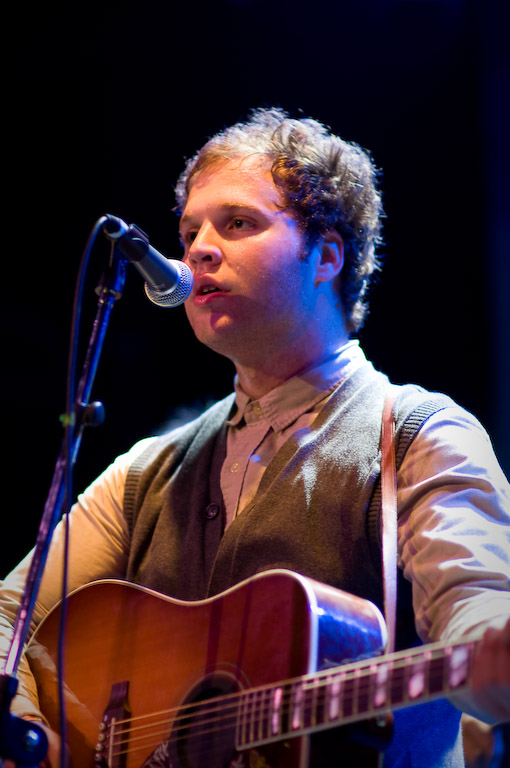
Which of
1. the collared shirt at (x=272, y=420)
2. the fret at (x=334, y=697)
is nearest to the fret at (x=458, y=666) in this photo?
A: the fret at (x=334, y=697)

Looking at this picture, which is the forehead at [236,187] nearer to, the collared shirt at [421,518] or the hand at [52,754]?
Result: the collared shirt at [421,518]

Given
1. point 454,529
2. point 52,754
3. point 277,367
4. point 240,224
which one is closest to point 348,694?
point 454,529

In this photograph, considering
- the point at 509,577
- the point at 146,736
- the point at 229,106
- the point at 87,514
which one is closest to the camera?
the point at 509,577

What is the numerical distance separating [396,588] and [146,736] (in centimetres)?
69

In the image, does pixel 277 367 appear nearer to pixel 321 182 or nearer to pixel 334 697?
pixel 321 182

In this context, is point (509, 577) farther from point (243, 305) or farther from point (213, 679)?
point (243, 305)

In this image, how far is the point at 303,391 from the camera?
7.59 feet

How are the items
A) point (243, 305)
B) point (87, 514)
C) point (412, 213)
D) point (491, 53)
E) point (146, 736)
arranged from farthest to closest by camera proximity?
point (412, 213) < point (491, 53) < point (87, 514) < point (243, 305) < point (146, 736)

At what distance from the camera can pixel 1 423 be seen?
3.75 metres

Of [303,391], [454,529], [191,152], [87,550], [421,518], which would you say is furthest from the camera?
[191,152]

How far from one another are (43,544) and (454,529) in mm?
932

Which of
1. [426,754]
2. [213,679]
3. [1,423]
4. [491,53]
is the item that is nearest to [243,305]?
[213,679]

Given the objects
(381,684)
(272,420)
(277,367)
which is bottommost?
(381,684)

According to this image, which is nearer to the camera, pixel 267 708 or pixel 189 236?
pixel 267 708
